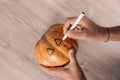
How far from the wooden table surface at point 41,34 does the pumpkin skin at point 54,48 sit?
0.73 ft

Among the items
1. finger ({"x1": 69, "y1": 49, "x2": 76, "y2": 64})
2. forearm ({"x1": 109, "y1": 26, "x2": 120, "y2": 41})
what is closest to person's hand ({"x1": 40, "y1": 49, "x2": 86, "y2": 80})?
finger ({"x1": 69, "y1": 49, "x2": 76, "y2": 64})

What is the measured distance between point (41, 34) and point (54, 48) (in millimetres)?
253

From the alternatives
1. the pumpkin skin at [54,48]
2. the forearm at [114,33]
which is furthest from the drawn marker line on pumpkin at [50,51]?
the forearm at [114,33]

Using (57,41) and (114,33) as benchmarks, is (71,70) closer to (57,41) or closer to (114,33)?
(57,41)

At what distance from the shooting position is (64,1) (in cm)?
131

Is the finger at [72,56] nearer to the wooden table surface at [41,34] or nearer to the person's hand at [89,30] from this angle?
the person's hand at [89,30]

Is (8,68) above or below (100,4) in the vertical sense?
below

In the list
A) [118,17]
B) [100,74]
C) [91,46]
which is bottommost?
A: [100,74]

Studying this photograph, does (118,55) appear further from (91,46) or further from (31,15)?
(31,15)

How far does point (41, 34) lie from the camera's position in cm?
129

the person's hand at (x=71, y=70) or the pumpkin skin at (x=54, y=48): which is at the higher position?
the pumpkin skin at (x=54, y=48)

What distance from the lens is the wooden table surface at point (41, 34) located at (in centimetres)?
129

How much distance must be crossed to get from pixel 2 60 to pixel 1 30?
0.48 ft

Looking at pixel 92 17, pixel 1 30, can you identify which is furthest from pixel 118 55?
pixel 1 30
